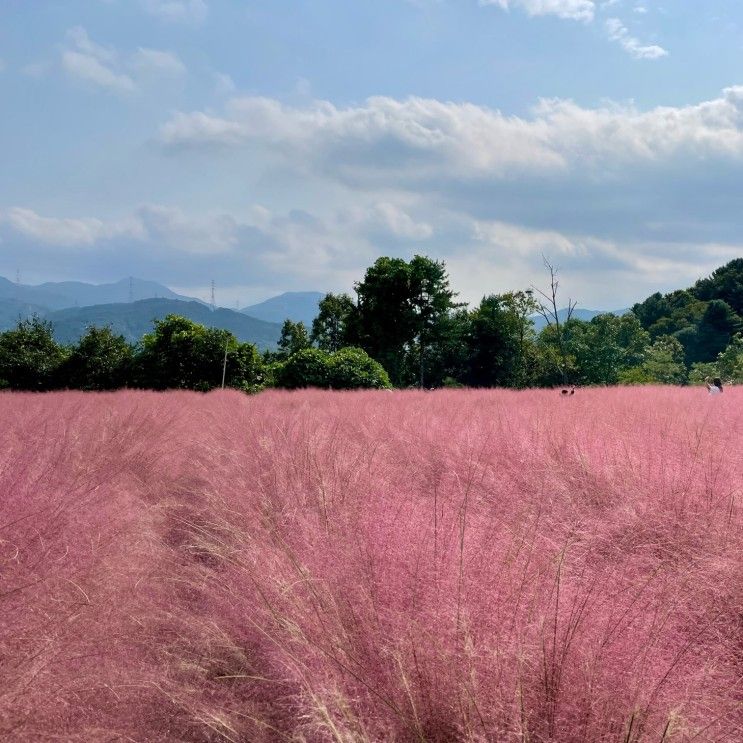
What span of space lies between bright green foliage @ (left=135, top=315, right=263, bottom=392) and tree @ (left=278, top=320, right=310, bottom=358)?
16896 mm

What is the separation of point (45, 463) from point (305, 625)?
2.66 meters

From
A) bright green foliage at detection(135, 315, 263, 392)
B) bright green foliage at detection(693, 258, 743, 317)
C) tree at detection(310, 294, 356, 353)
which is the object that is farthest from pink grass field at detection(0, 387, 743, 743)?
bright green foliage at detection(693, 258, 743, 317)

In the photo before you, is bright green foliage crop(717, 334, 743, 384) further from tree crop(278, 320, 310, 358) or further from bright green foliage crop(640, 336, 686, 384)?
tree crop(278, 320, 310, 358)

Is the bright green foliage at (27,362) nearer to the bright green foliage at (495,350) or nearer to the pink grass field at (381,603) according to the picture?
the bright green foliage at (495,350)

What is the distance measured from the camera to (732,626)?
252 centimetres

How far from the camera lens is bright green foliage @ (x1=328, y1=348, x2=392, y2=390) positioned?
1884 centimetres

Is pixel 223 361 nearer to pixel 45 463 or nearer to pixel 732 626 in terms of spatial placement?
pixel 45 463

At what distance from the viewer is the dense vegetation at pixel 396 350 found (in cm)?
2159

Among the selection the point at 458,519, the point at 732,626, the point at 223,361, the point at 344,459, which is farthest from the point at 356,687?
the point at 223,361

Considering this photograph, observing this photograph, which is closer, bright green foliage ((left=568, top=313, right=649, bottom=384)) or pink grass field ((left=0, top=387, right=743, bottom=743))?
pink grass field ((left=0, top=387, right=743, bottom=743))

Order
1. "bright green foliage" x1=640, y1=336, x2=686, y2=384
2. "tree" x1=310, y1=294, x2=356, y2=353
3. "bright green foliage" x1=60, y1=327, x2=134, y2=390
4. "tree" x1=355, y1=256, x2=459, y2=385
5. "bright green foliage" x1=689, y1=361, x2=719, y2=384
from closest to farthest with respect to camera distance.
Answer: "bright green foliage" x1=60, y1=327, x2=134, y2=390, "tree" x1=355, y1=256, x2=459, y2=385, "bright green foliage" x1=689, y1=361, x2=719, y2=384, "bright green foliage" x1=640, y1=336, x2=686, y2=384, "tree" x1=310, y1=294, x2=356, y2=353

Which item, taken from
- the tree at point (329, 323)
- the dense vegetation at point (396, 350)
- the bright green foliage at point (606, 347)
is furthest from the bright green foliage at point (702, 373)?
the tree at point (329, 323)

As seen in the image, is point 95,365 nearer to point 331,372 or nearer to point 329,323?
point 331,372

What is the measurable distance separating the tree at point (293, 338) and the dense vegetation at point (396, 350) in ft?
0.30
